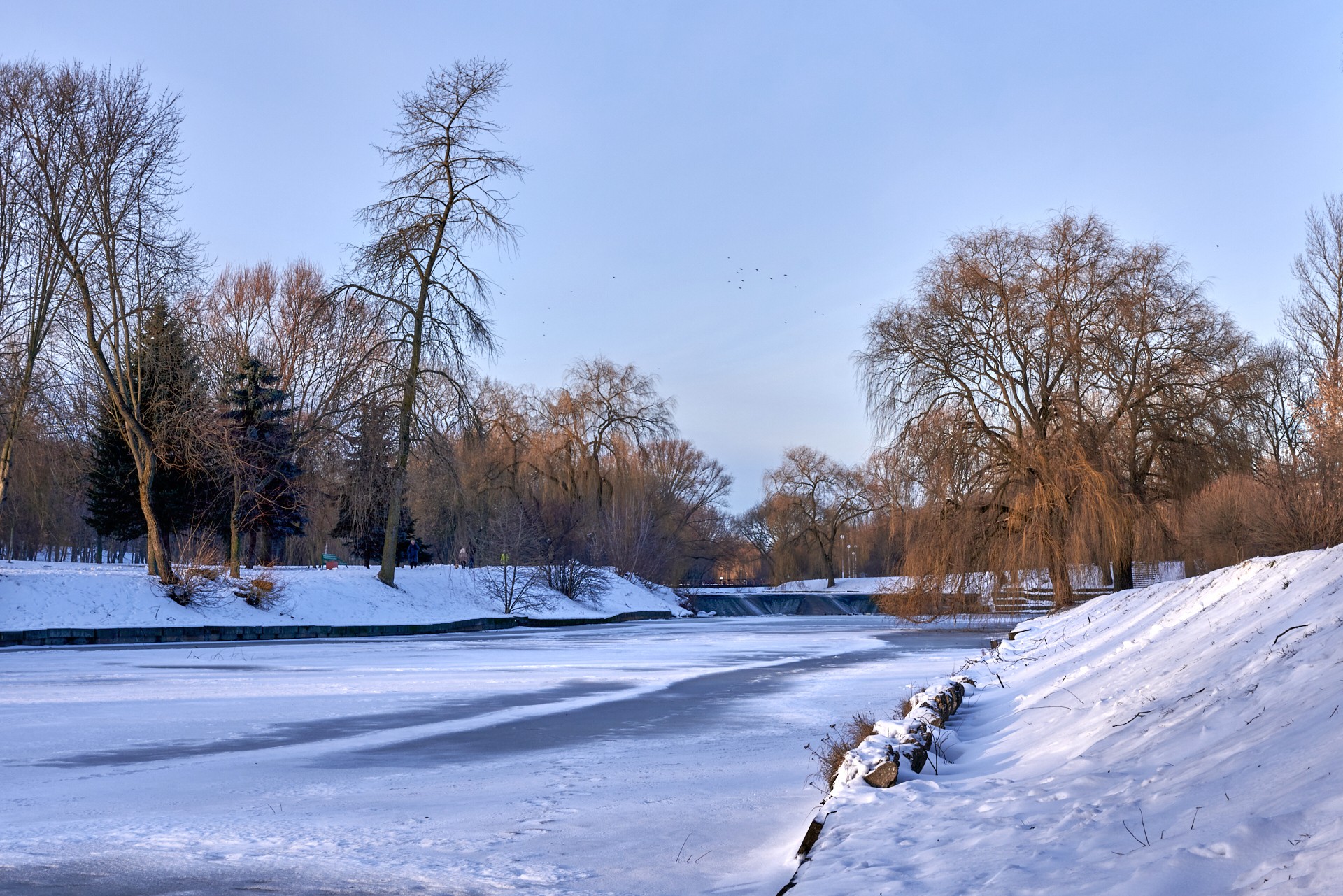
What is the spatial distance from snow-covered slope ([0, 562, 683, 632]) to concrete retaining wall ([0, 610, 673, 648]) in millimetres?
260

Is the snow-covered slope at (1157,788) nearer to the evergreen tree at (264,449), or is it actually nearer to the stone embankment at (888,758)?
the stone embankment at (888,758)

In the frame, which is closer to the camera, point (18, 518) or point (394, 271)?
point (394, 271)


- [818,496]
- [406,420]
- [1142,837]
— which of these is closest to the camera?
[1142,837]

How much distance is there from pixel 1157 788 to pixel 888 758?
145cm

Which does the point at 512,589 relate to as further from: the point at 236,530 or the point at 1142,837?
the point at 1142,837

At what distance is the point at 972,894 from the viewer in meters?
3.93

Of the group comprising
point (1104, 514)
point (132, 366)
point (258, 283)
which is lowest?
point (1104, 514)

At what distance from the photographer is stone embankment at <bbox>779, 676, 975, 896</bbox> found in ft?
17.2

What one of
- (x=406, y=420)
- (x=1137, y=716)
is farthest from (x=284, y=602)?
(x=1137, y=716)

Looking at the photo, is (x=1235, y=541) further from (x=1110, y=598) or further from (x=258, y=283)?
(x=258, y=283)

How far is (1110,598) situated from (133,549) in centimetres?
7985

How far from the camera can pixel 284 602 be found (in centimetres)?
2830

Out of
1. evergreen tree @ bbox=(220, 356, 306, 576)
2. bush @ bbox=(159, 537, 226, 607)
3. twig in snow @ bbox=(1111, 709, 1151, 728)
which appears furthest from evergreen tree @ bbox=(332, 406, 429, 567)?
twig in snow @ bbox=(1111, 709, 1151, 728)

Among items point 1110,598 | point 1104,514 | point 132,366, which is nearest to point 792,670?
point 1110,598
